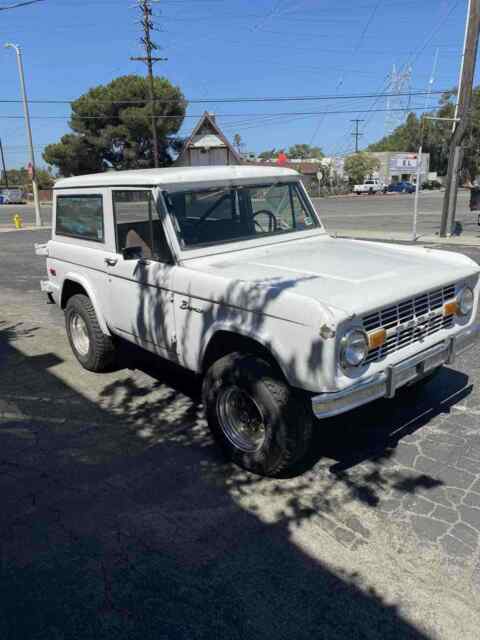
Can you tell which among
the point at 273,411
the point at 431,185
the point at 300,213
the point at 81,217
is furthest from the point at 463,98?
the point at 431,185

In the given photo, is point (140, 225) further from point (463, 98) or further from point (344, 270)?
point (463, 98)

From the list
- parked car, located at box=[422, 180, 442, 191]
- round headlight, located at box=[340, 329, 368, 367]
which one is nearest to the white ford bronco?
round headlight, located at box=[340, 329, 368, 367]

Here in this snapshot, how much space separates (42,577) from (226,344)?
1751 millimetres

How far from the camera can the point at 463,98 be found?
14.6 metres

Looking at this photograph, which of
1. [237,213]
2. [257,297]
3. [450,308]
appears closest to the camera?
[257,297]

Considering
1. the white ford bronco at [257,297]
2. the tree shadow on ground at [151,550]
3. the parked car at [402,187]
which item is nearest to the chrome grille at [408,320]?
the white ford bronco at [257,297]

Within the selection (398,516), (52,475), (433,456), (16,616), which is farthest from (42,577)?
(433,456)

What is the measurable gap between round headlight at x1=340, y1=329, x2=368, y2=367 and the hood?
14 cm

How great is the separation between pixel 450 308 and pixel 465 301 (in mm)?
249

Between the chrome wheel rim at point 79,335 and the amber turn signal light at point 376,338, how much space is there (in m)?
3.32

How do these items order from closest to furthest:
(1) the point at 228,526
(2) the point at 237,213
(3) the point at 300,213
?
(1) the point at 228,526 < (2) the point at 237,213 < (3) the point at 300,213

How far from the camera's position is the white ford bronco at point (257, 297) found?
9.76 ft

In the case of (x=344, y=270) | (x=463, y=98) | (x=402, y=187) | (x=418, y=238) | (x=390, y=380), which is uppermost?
(x=463, y=98)

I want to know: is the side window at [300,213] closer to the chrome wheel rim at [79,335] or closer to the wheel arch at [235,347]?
the wheel arch at [235,347]
